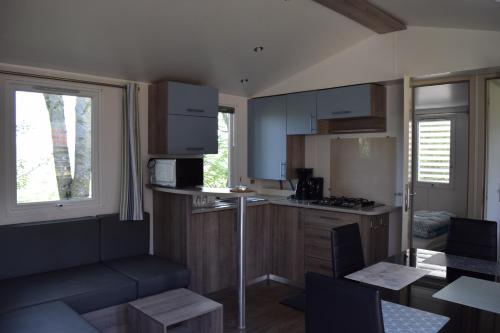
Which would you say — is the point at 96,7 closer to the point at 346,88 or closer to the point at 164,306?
the point at 164,306

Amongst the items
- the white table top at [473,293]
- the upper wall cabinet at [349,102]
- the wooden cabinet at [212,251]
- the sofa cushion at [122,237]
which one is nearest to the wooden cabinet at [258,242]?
the wooden cabinet at [212,251]

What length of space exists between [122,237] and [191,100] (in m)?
1.42

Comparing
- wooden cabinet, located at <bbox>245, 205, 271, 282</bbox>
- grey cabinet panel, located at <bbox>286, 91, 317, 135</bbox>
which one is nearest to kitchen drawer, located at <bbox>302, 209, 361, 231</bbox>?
wooden cabinet, located at <bbox>245, 205, 271, 282</bbox>

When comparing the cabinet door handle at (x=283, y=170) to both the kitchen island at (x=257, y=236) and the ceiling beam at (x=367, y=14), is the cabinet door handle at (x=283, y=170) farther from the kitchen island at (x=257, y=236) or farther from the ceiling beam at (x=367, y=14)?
the ceiling beam at (x=367, y=14)

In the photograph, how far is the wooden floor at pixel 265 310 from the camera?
3328 mm

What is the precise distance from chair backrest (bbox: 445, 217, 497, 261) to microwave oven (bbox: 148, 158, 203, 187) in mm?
2253

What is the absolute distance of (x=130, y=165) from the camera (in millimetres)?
3727

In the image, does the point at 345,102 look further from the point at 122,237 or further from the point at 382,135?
the point at 122,237

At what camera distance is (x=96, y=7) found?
267 centimetres

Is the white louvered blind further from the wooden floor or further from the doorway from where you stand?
the wooden floor

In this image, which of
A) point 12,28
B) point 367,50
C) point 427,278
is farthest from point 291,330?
point 12,28

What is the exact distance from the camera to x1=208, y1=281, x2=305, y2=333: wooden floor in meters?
3.33

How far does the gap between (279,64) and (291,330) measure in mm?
2519

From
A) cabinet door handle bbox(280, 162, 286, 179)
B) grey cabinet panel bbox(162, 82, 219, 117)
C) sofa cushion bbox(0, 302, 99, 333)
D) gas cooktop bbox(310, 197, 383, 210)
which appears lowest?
sofa cushion bbox(0, 302, 99, 333)
